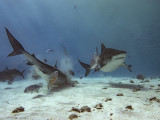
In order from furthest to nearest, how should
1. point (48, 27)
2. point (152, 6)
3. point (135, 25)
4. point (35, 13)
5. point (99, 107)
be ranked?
point (48, 27), point (35, 13), point (135, 25), point (152, 6), point (99, 107)

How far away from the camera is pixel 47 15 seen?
54.4 metres

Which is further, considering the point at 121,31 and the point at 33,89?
the point at 121,31

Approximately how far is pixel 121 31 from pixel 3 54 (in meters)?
64.7

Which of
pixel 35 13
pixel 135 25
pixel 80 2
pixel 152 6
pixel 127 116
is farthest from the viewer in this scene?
pixel 35 13

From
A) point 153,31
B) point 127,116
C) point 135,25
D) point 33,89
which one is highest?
point 135,25

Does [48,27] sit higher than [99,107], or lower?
higher

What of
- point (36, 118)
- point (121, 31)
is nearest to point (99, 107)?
point (36, 118)

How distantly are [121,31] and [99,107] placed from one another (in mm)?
46975

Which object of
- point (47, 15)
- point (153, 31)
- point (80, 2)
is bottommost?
point (153, 31)

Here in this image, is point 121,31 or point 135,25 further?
point 121,31

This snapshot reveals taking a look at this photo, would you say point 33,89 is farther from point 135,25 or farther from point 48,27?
point 48,27

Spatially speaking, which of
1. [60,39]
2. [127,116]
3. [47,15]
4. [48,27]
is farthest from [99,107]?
[60,39]

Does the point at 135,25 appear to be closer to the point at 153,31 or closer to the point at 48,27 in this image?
the point at 153,31

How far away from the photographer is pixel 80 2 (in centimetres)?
3562
